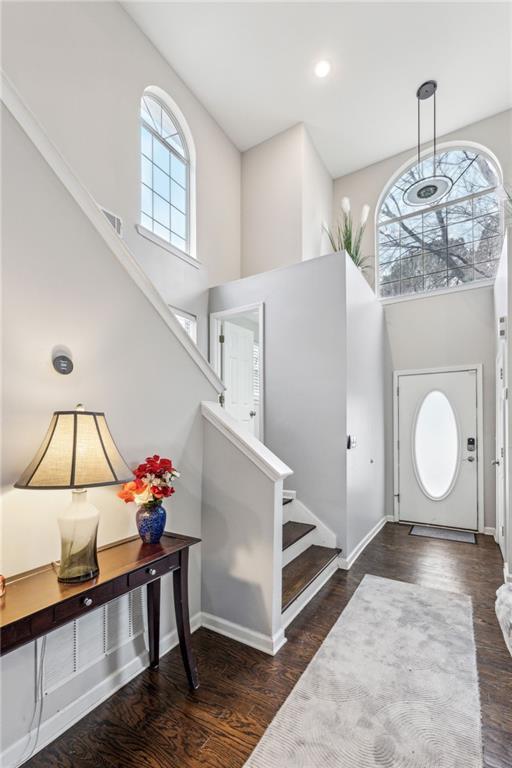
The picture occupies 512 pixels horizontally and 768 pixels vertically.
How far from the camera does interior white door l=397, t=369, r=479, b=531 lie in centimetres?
460

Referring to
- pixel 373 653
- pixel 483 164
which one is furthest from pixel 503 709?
pixel 483 164

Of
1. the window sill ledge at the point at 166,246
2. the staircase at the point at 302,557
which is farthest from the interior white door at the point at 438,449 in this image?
the window sill ledge at the point at 166,246

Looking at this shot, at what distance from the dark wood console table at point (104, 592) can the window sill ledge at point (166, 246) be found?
2906mm

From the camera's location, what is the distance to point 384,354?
5227 millimetres

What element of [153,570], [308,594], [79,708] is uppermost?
[153,570]

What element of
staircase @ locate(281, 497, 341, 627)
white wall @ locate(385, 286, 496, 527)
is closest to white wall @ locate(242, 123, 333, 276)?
white wall @ locate(385, 286, 496, 527)

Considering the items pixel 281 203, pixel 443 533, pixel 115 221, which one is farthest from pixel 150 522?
pixel 281 203

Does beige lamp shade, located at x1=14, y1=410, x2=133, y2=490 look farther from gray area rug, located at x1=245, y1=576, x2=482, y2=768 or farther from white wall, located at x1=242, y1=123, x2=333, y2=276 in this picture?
white wall, located at x1=242, y1=123, x2=333, y2=276

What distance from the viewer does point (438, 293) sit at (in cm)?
491

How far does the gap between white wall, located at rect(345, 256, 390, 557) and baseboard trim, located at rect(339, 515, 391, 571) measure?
5cm

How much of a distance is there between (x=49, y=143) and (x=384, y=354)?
15.0 feet

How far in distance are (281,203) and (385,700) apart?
5.14 metres

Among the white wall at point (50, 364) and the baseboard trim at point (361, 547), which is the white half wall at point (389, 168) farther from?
the white wall at point (50, 364)

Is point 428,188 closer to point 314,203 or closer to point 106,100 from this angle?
point 314,203
